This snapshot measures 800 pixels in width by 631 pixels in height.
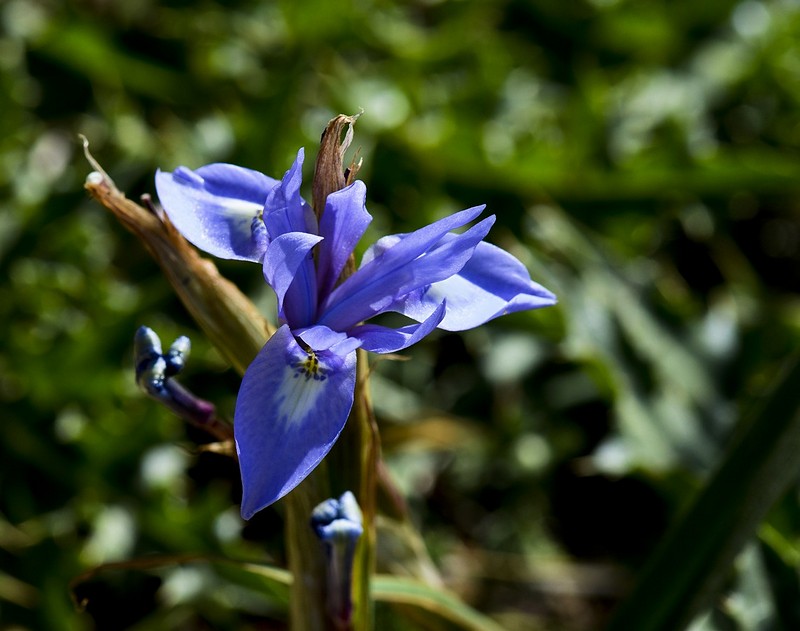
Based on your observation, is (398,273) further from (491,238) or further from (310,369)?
(491,238)

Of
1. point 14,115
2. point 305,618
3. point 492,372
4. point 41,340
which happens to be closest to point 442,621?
point 305,618

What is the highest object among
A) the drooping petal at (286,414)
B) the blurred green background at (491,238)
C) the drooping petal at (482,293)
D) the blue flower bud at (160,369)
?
the drooping petal at (482,293)

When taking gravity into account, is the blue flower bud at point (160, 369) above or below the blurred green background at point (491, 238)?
above

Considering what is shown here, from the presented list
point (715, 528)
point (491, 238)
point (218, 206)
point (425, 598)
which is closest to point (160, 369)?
point (218, 206)

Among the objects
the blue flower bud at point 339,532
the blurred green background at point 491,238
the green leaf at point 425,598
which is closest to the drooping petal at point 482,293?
the blue flower bud at point 339,532

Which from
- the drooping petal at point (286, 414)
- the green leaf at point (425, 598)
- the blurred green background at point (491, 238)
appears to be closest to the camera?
the drooping petal at point (286, 414)

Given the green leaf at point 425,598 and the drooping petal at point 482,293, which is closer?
the drooping petal at point 482,293

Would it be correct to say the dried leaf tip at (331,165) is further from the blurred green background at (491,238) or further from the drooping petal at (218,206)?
the blurred green background at (491,238)
